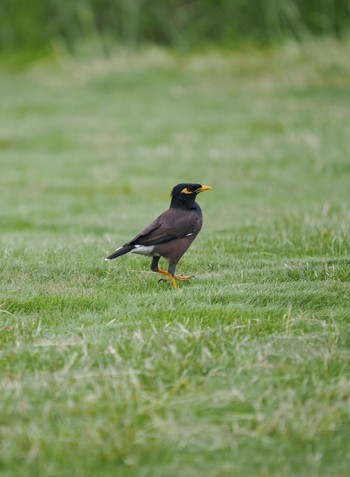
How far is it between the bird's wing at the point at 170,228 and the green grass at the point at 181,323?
0.37 meters

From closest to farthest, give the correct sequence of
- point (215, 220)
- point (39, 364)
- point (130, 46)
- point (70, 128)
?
point (39, 364) → point (215, 220) → point (70, 128) → point (130, 46)

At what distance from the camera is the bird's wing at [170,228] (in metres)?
7.45

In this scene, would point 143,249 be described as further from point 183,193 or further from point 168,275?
point 183,193

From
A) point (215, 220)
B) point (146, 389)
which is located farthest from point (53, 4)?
point (146, 389)

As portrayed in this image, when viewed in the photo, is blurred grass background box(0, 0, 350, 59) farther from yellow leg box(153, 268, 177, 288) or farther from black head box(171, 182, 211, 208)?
yellow leg box(153, 268, 177, 288)

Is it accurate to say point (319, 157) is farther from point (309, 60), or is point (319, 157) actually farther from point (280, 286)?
point (280, 286)

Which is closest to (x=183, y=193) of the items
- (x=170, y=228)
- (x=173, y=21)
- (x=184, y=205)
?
(x=184, y=205)

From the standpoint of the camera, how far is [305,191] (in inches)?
564

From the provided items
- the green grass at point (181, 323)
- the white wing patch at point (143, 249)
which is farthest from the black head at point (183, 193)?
the white wing patch at point (143, 249)

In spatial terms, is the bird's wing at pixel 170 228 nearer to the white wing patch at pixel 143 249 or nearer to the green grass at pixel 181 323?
the white wing patch at pixel 143 249

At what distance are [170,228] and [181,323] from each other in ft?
4.67

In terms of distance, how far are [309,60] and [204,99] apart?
2.79 metres

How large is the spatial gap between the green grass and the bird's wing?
0.37 m

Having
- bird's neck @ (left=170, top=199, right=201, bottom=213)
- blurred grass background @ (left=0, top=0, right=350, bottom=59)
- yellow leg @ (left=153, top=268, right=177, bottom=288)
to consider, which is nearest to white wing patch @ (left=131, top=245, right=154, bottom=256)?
yellow leg @ (left=153, top=268, right=177, bottom=288)
